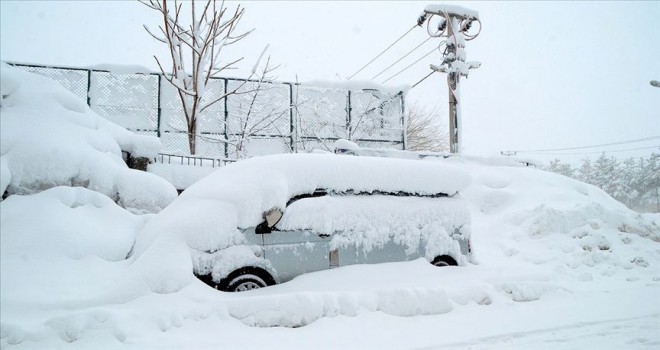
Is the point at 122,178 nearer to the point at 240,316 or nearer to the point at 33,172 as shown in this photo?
the point at 33,172

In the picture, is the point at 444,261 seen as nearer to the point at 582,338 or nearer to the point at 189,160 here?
the point at 582,338

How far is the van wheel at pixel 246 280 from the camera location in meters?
4.28

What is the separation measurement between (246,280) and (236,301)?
537mm

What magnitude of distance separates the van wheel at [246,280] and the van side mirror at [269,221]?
45cm

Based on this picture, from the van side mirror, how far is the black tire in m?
2.45

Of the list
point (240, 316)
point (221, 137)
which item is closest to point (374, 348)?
point (240, 316)

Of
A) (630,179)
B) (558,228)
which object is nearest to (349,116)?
(558,228)

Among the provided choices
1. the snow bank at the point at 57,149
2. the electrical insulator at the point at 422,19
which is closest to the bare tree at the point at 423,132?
the electrical insulator at the point at 422,19

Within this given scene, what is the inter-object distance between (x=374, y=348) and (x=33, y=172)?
409cm

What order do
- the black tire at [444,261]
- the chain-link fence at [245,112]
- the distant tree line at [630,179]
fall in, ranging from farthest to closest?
the distant tree line at [630,179] < the chain-link fence at [245,112] < the black tire at [444,261]

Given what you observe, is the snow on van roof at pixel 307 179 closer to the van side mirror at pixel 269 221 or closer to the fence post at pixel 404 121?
the van side mirror at pixel 269 221

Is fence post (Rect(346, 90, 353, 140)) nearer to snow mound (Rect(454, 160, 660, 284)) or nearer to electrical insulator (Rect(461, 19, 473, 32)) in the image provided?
snow mound (Rect(454, 160, 660, 284))

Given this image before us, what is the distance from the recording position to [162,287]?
3816 mm

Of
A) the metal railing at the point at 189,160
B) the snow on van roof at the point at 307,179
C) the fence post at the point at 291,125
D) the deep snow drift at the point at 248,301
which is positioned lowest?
the deep snow drift at the point at 248,301
